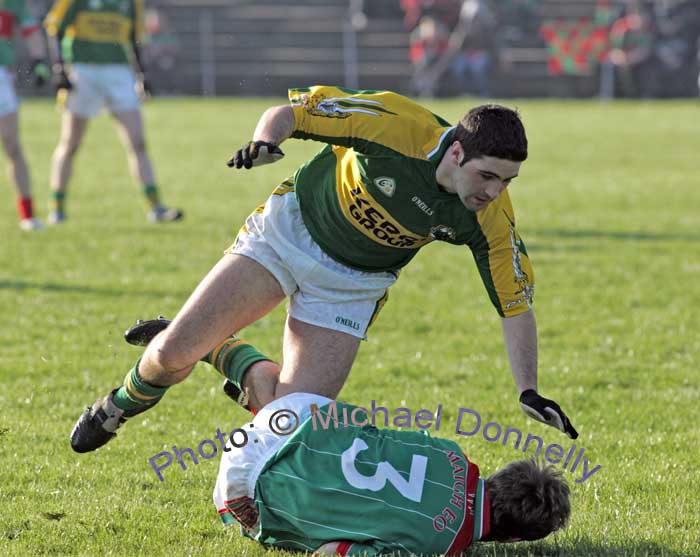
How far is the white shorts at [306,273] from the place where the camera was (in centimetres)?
511

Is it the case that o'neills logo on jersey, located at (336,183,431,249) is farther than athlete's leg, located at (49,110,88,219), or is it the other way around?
athlete's leg, located at (49,110,88,219)

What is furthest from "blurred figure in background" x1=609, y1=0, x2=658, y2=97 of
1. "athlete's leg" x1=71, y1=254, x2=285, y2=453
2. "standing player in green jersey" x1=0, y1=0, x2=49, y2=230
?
"athlete's leg" x1=71, y1=254, x2=285, y2=453

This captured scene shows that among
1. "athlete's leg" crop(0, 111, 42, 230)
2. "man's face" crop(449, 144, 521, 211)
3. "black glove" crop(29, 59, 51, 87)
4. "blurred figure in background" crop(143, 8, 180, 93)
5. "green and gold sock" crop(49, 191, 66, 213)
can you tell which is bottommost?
"blurred figure in background" crop(143, 8, 180, 93)

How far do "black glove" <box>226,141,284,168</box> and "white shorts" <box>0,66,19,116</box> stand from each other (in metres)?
7.09

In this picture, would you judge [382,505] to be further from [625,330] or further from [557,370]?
[625,330]

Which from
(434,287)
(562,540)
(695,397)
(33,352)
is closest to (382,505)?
(562,540)

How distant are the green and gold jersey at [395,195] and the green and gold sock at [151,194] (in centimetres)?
722

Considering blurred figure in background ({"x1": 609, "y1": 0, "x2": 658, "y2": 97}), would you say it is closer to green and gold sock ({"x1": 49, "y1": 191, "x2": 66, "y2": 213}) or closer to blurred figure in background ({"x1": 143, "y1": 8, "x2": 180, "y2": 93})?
blurred figure in background ({"x1": 143, "y1": 8, "x2": 180, "y2": 93})

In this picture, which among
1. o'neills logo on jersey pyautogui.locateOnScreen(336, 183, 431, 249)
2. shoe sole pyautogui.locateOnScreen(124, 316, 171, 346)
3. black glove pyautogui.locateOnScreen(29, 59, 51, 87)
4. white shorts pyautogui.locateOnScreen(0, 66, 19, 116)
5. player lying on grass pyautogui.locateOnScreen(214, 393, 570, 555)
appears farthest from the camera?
black glove pyautogui.locateOnScreen(29, 59, 51, 87)

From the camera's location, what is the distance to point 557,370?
278 inches

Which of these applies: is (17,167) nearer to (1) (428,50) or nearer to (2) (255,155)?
(2) (255,155)

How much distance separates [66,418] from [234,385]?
0.98m

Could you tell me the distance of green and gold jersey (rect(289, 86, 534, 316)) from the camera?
482cm

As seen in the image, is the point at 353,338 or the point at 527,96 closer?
the point at 353,338
